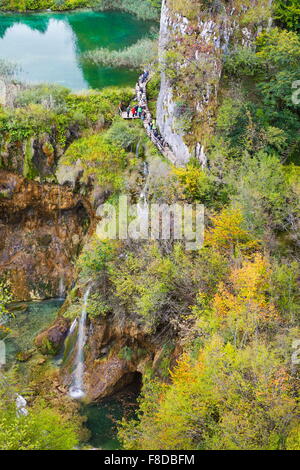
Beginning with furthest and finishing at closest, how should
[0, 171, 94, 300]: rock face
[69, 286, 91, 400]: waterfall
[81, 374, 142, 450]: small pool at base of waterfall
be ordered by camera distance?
[0, 171, 94, 300]: rock face → [69, 286, 91, 400]: waterfall → [81, 374, 142, 450]: small pool at base of waterfall

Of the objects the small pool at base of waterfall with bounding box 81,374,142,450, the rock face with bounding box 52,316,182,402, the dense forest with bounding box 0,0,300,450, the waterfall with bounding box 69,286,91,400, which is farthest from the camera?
the waterfall with bounding box 69,286,91,400

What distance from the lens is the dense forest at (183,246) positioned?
1725cm

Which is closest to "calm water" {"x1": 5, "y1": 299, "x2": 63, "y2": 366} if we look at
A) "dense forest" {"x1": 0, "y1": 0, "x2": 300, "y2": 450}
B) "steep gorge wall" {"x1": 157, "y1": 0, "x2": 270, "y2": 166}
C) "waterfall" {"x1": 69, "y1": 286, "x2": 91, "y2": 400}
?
"dense forest" {"x1": 0, "y1": 0, "x2": 300, "y2": 450}

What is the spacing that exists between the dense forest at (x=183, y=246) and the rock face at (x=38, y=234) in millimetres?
241

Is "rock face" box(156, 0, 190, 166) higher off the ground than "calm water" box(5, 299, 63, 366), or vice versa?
"rock face" box(156, 0, 190, 166)

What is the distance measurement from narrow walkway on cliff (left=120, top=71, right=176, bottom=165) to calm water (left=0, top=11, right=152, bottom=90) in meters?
1.74

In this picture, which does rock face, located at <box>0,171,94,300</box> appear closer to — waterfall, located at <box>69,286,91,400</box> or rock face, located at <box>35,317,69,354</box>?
rock face, located at <box>35,317,69,354</box>

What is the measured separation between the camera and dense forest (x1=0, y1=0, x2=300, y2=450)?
56.6 ft

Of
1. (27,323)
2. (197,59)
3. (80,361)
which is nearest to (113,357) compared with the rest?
(80,361)

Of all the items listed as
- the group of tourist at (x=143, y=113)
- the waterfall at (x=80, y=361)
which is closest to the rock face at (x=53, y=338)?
the waterfall at (x=80, y=361)

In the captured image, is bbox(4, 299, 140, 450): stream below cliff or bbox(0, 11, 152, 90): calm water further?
bbox(0, 11, 152, 90): calm water

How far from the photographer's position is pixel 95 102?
3816cm

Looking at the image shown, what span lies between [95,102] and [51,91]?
381 cm
